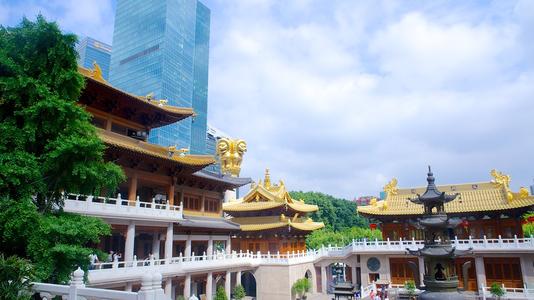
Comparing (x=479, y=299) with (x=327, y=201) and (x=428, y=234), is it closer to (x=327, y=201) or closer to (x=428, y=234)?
(x=428, y=234)

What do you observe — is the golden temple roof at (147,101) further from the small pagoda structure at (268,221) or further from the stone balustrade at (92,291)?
the small pagoda structure at (268,221)

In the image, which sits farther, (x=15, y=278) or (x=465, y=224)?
(x=465, y=224)

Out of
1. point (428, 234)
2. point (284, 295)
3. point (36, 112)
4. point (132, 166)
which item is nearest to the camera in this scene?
point (36, 112)

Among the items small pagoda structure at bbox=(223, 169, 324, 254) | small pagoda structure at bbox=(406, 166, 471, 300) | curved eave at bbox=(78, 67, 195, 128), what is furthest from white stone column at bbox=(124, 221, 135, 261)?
small pagoda structure at bbox=(223, 169, 324, 254)

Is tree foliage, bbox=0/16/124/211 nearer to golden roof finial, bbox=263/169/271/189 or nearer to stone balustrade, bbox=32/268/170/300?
stone balustrade, bbox=32/268/170/300

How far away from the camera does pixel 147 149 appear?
22.2 metres

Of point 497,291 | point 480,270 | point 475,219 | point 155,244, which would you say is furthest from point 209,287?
point 475,219

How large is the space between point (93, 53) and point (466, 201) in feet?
443

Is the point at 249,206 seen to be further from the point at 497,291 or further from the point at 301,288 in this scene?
the point at 497,291

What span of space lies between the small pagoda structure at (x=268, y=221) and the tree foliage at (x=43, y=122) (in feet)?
82.8

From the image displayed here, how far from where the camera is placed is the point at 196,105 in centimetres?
13050

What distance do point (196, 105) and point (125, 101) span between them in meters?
110

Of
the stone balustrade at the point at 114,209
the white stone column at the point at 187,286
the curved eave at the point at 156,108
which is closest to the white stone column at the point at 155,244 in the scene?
the stone balustrade at the point at 114,209

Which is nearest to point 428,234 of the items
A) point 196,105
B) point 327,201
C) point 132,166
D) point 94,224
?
point 94,224
